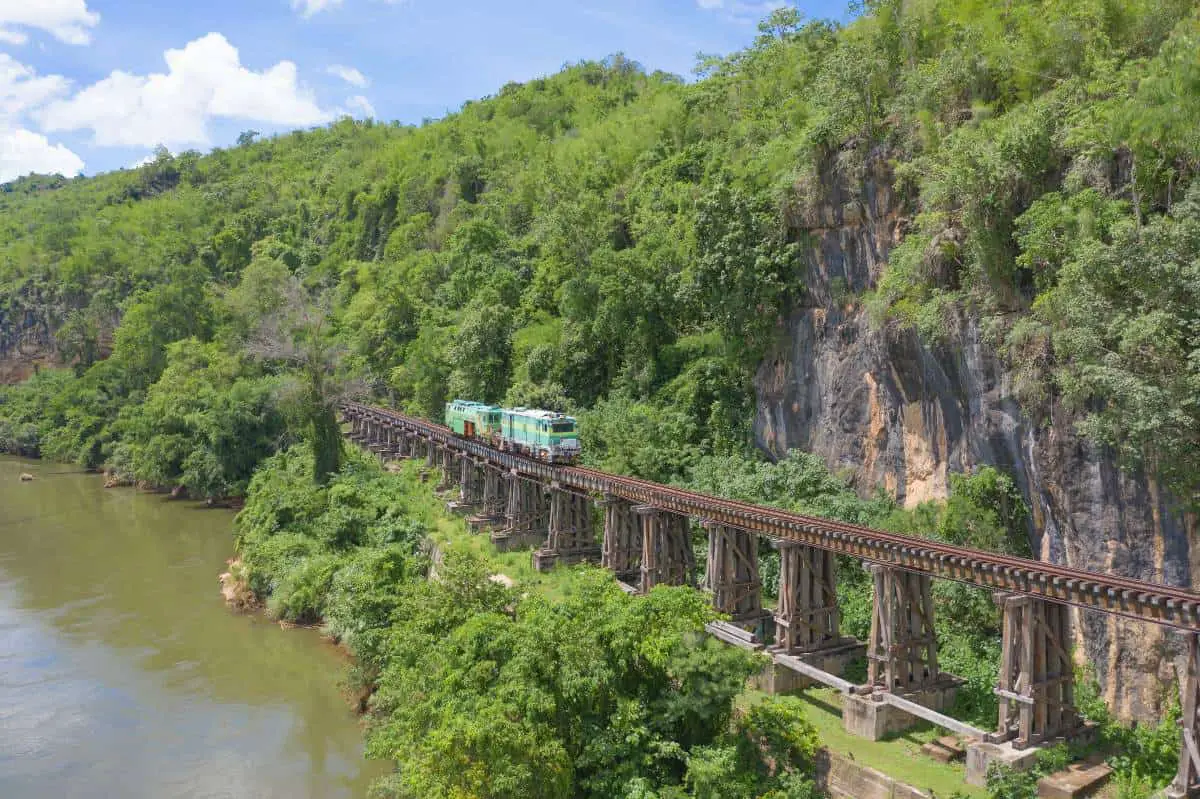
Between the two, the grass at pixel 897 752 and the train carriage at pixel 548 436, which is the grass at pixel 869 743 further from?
the train carriage at pixel 548 436

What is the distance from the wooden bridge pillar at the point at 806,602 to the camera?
68.8ft

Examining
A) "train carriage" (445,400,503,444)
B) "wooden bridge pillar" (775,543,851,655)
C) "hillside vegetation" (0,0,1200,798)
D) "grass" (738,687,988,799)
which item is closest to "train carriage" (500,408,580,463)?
"hillside vegetation" (0,0,1200,798)

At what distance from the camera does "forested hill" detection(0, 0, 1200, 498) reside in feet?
62.0

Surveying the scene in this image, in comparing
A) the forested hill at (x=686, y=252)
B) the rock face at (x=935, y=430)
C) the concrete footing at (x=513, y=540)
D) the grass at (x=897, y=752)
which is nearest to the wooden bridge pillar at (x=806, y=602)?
the grass at (x=897, y=752)

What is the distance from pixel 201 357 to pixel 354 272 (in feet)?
70.3

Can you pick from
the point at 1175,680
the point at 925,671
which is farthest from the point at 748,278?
the point at 1175,680

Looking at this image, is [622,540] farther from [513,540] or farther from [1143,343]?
[1143,343]

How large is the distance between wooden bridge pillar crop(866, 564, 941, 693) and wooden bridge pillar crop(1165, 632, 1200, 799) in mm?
5258

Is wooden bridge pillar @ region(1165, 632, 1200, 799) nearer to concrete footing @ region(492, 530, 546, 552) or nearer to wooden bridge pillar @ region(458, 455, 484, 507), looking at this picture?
concrete footing @ region(492, 530, 546, 552)

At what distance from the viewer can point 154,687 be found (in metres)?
26.7

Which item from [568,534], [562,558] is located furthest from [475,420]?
[562,558]

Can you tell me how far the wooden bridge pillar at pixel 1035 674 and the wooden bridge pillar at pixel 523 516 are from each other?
19.9m

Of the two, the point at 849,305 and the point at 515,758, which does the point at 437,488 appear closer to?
the point at 849,305

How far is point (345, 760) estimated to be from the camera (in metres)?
22.5
